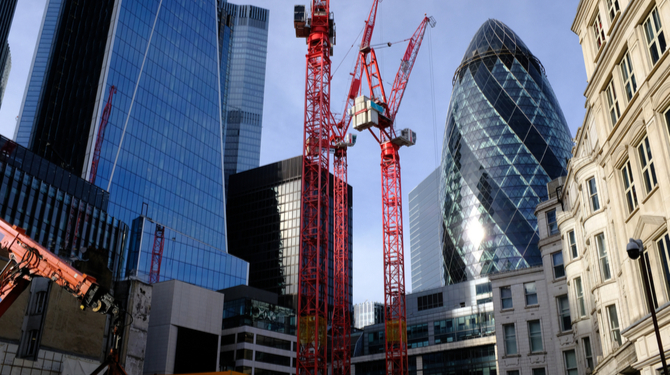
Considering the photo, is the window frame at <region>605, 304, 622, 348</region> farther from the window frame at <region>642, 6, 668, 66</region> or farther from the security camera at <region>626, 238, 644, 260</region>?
the security camera at <region>626, 238, 644, 260</region>

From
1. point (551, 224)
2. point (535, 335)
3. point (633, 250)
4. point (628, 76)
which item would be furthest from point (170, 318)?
point (633, 250)

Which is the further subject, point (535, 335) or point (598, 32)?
point (535, 335)

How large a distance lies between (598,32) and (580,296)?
20982 mm

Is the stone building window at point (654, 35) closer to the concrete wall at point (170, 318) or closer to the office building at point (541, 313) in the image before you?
the office building at point (541, 313)

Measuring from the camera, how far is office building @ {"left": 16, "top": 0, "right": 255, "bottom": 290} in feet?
402

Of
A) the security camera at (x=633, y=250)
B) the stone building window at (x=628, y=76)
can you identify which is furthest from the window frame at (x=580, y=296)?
the security camera at (x=633, y=250)

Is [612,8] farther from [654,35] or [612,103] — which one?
[654,35]

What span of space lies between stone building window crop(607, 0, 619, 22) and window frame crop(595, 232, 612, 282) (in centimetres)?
1369

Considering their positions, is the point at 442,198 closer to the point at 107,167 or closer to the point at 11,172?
the point at 107,167

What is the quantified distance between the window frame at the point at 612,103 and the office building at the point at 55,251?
4172 cm

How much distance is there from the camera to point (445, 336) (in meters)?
96.2

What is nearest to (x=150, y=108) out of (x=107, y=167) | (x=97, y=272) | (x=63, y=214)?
(x=107, y=167)

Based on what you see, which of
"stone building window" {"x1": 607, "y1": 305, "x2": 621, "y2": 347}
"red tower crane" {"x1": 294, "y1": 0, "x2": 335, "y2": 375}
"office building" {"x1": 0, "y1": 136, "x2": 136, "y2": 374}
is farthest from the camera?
"red tower crane" {"x1": 294, "y1": 0, "x2": 335, "y2": 375}

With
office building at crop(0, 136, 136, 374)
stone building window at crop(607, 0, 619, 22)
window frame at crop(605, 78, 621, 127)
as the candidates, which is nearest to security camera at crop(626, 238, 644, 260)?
window frame at crop(605, 78, 621, 127)
